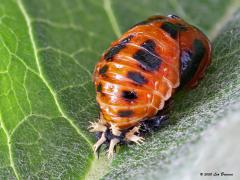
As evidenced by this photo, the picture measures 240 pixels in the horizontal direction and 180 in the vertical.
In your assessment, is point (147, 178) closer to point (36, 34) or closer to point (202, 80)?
point (202, 80)

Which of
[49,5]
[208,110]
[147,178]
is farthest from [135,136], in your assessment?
[49,5]

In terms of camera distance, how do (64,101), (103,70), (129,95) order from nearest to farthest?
(129,95) → (103,70) → (64,101)

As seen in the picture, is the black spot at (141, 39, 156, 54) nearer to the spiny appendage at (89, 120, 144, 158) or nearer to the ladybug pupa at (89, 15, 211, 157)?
the ladybug pupa at (89, 15, 211, 157)

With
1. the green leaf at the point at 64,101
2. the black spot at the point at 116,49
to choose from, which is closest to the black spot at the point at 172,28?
the black spot at the point at 116,49

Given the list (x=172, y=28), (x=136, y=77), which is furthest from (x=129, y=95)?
(x=172, y=28)

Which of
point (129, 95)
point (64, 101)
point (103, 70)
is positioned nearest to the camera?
point (129, 95)

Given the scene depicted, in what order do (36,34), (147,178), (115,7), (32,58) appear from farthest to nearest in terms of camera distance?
(115,7), (36,34), (32,58), (147,178)

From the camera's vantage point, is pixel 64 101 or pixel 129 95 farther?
pixel 64 101

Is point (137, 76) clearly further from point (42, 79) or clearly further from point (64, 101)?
point (42, 79)
